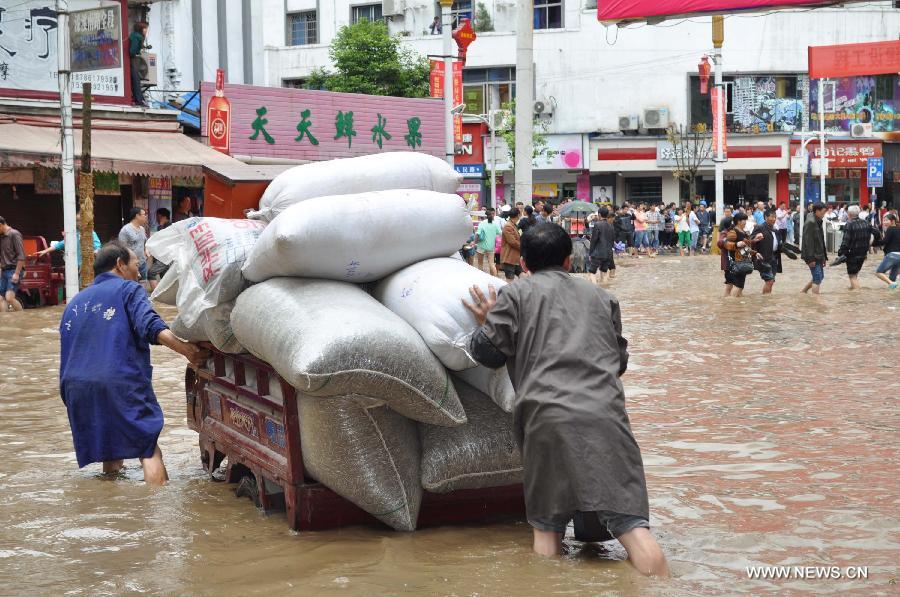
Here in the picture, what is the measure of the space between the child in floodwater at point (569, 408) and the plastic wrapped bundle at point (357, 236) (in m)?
0.67

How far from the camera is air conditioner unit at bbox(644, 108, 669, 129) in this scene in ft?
137

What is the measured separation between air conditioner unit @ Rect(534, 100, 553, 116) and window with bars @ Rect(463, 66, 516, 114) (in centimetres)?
149

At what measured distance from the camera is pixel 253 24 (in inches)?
1427

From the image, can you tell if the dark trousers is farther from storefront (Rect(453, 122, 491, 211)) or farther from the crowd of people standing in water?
storefront (Rect(453, 122, 491, 211))

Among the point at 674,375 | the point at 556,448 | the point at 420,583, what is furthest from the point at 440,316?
the point at 674,375

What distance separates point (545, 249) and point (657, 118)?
38526mm

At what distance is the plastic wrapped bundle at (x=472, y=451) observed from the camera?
188 inches

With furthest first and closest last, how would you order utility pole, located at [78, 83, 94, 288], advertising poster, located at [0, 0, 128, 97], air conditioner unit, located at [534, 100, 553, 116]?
air conditioner unit, located at [534, 100, 553, 116], advertising poster, located at [0, 0, 128, 97], utility pole, located at [78, 83, 94, 288]

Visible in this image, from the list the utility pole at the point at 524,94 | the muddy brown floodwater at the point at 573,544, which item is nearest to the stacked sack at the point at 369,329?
the muddy brown floodwater at the point at 573,544

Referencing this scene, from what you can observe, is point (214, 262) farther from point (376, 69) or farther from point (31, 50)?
point (376, 69)

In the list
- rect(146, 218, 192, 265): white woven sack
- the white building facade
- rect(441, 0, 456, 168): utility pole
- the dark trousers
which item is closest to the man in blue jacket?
rect(146, 218, 192, 265): white woven sack

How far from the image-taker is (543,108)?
42.8 m

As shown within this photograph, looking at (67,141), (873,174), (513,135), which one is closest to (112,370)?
(67,141)

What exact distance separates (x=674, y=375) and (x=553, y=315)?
18.9ft
